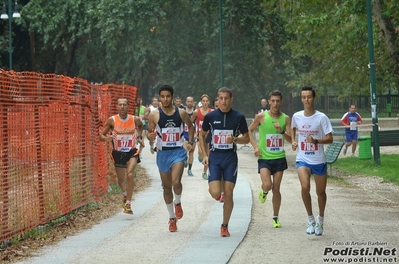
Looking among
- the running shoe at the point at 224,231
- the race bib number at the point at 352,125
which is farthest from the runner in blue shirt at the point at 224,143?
the race bib number at the point at 352,125

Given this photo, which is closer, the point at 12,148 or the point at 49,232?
the point at 12,148

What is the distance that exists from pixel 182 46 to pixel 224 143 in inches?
1639

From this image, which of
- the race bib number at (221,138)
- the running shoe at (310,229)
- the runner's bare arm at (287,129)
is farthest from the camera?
the runner's bare arm at (287,129)

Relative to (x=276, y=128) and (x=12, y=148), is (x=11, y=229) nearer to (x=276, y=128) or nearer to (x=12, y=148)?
(x=12, y=148)

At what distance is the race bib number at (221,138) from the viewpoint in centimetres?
1192

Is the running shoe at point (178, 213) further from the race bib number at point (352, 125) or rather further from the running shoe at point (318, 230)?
the race bib number at point (352, 125)

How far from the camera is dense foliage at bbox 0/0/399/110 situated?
43.5 m

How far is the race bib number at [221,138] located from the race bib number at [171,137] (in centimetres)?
77

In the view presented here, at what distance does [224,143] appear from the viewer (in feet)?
39.1

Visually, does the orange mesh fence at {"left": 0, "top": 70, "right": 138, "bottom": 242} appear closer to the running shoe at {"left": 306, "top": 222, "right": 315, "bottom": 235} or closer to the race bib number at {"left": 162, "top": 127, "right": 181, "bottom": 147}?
the race bib number at {"left": 162, "top": 127, "right": 181, "bottom": 147}

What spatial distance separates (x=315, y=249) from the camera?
10.6m

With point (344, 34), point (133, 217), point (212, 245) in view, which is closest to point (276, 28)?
point (344, 34)

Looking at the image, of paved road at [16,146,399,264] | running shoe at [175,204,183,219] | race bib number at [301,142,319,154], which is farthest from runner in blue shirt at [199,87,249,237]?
running shoe at [175,204,183,219]

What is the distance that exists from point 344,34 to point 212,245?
22.9 meters
